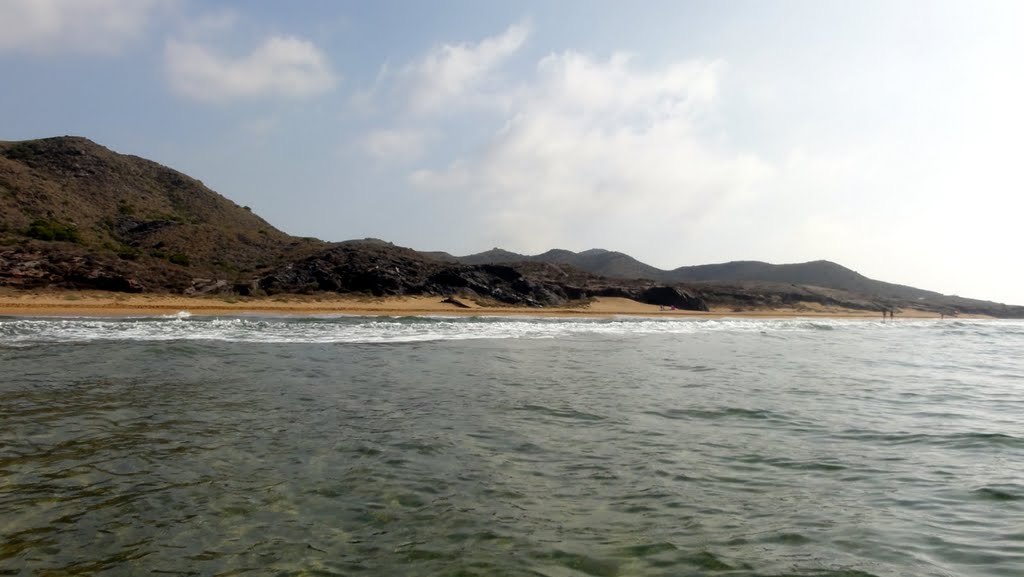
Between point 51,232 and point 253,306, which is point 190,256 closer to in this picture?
point 51,232

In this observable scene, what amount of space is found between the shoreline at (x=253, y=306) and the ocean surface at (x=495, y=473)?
20040 mm

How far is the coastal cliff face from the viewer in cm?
4041

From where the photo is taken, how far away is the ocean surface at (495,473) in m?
4.48

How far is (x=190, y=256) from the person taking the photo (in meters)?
51.9

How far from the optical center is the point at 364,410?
966 cm

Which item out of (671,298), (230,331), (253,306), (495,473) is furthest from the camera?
(671,298)

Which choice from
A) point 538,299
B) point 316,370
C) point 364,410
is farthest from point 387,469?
point 538,299

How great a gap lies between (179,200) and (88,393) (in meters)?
71.0

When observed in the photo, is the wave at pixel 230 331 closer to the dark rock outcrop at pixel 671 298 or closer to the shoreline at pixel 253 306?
the shoreline at pixel 253 306

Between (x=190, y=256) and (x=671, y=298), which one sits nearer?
(x=190, y=256)

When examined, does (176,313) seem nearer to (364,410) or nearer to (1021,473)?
(364,410)

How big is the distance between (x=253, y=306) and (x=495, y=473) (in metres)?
36.4

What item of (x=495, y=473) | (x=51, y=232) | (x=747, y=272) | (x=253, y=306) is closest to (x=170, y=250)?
(x=51, y=232)

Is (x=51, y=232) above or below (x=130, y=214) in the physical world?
below
